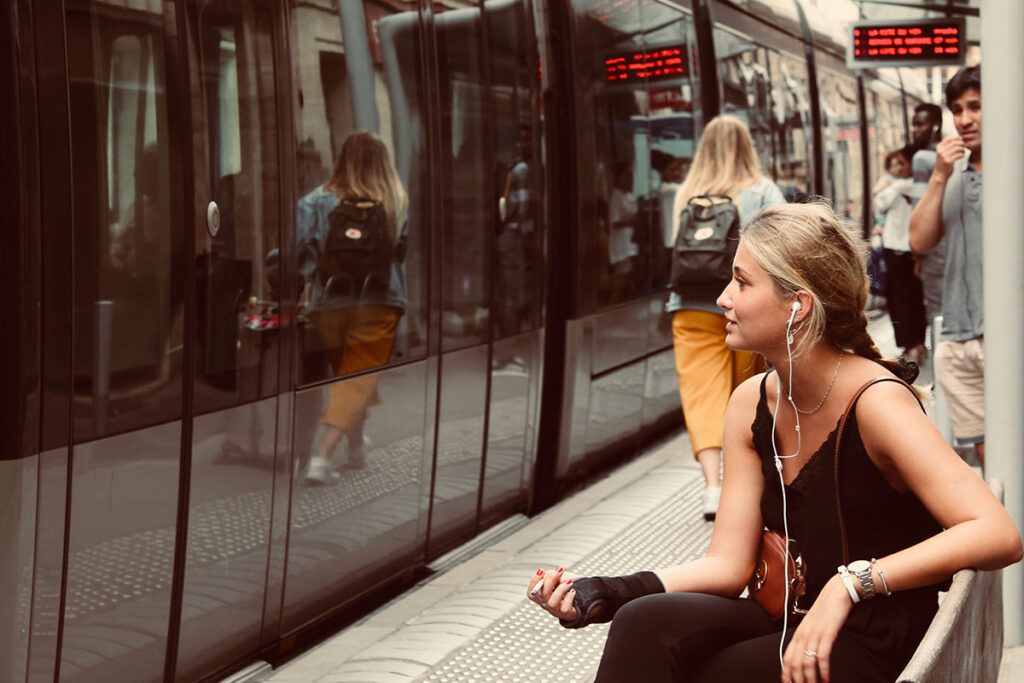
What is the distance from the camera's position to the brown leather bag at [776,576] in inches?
103

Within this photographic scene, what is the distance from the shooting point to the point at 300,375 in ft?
14.4

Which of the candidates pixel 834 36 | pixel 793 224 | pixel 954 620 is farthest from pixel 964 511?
pixel 834 36

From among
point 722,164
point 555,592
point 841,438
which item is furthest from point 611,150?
point 555,592

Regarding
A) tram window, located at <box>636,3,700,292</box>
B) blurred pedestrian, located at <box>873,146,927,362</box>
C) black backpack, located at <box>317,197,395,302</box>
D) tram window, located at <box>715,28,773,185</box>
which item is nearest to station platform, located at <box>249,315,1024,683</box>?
black backpack, located at <box>317,197,395,302</box>

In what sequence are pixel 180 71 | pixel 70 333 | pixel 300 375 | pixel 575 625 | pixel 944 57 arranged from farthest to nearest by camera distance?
pixel 944 57 < pixel 300 375 < pixel 180 71 < pixel 70 333 < pixel 575 625

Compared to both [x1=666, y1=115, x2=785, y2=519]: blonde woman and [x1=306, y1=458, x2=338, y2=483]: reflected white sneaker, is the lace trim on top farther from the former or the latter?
[x1=666, y1=115, x2=785, y2=519]: blonde woman

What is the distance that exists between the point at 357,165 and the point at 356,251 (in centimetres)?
28

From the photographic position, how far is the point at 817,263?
256 centimetres

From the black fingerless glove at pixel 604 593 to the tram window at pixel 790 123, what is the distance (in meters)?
8.31

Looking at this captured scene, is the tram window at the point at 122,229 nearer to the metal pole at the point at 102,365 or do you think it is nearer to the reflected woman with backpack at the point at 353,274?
the metal pole at the point at 102,365

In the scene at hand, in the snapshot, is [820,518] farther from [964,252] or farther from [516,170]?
[516,170]

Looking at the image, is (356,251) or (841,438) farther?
(356,251)

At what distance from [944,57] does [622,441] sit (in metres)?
4.54

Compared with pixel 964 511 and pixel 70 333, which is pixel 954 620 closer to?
pixel 964 511
